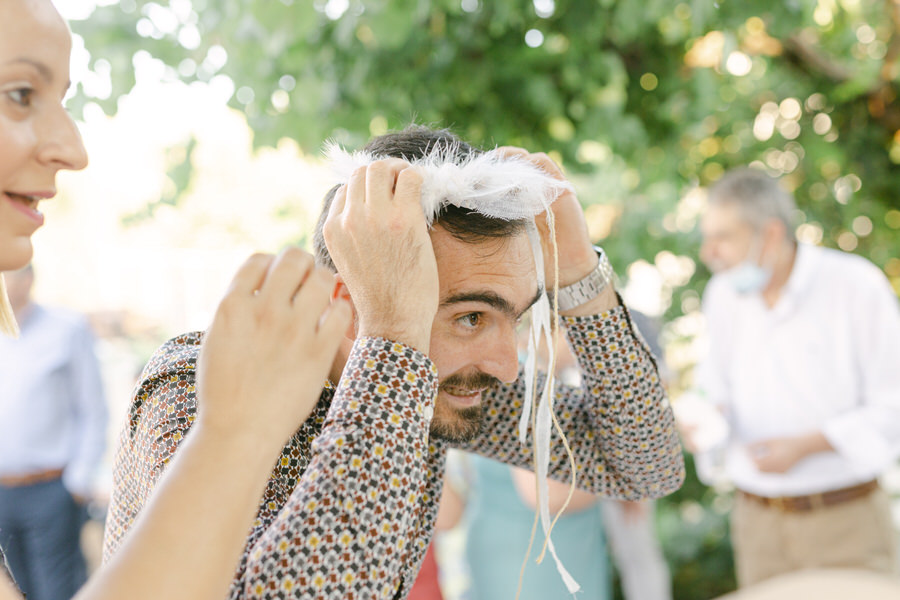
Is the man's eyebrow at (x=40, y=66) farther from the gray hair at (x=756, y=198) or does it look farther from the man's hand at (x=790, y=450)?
the gray hair at (x=756, y=198)

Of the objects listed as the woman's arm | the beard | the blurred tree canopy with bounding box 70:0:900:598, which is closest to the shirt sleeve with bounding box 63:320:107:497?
the blurred tree canopy with bounding box 70:0:900:598

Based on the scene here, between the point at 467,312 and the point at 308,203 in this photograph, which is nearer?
the point at 467,312

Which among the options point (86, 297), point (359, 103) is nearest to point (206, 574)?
point (359, 103)

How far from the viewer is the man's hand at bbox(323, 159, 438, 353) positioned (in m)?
1.02

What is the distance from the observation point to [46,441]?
12.6 ft

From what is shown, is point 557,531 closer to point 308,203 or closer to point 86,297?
point 308,203

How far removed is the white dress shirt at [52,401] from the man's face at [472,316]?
3168mm

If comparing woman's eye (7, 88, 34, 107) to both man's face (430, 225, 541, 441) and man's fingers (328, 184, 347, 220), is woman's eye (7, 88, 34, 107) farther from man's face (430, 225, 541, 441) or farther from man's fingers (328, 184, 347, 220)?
man's face (430, 225, 541, 441)

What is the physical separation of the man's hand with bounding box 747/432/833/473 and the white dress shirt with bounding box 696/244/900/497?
0.14 ft

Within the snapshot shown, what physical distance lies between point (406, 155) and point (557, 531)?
6.46 feet

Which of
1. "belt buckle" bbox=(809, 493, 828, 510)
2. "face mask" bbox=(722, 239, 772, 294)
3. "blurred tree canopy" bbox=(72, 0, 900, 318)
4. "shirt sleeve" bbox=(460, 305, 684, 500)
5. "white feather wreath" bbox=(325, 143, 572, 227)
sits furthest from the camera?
"face mask" bbox=(722, 239, 772, 294)

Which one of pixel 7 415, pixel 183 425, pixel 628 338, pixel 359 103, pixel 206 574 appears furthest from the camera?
pixel 7 415

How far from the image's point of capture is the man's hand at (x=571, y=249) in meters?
1.54

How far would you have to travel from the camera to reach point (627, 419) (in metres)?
1.59
